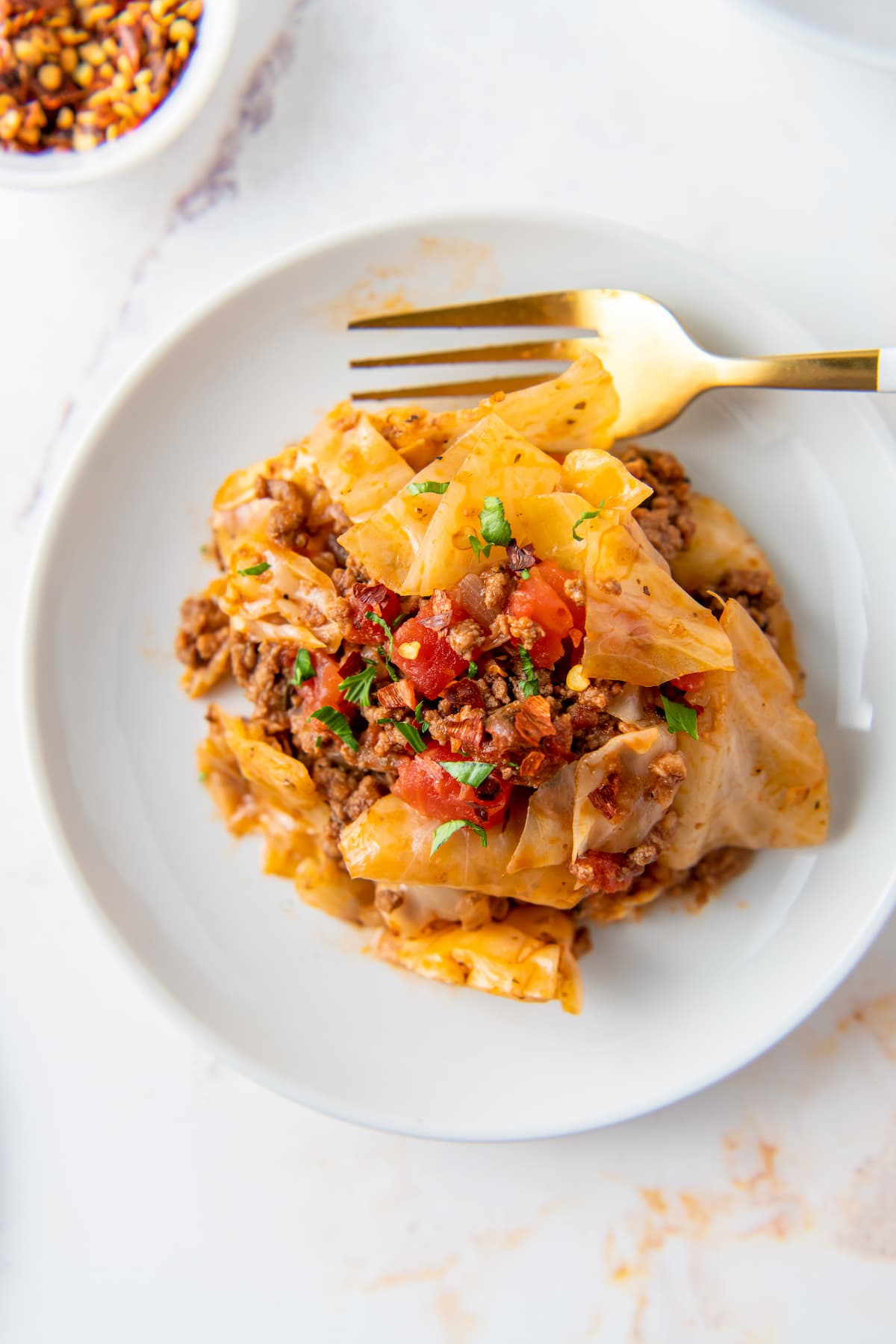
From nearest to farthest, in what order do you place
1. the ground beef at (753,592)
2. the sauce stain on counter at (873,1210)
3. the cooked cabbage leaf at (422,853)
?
the cooked cabbage leaf at (422,853)
the ground beef at (753,592)
the sauce stain on counter at (873,1210)

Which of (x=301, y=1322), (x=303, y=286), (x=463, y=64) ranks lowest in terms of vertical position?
(x=301, y=1322)

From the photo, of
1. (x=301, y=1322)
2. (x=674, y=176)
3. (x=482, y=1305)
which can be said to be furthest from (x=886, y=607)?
(x=301, y=1322)

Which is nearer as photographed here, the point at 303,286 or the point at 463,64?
the point at 303,286

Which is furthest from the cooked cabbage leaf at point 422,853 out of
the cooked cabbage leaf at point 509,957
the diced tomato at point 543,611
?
the diced tomato at point 543,611

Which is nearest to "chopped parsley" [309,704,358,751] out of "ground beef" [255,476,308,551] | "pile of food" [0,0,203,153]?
"ground beef" [255,476,308,551]

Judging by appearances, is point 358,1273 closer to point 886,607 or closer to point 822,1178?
point 822,1178

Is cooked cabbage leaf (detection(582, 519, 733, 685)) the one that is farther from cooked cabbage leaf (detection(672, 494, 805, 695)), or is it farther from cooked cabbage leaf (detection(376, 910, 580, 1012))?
cooked cabbage leaf (detection(376, 910, 580, 1012))

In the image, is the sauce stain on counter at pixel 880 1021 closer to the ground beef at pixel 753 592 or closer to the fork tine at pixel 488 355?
the ground beef at pixel 753 592
